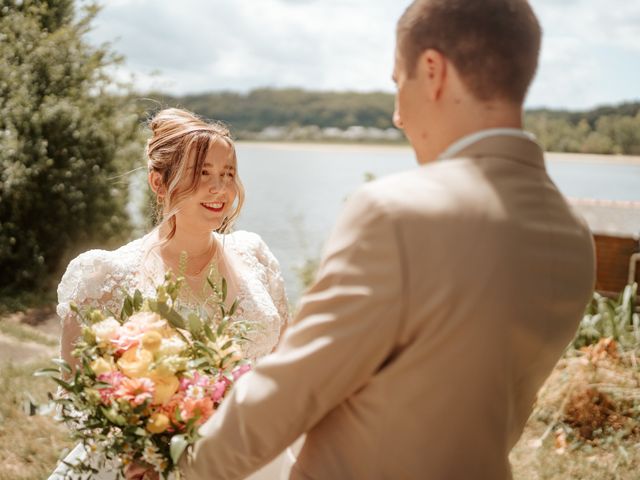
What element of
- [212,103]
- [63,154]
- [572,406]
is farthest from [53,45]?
[212,103]

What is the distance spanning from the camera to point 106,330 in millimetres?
1916

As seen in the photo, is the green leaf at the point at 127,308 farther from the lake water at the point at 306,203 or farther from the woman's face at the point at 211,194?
the lake water at the point at 306,203

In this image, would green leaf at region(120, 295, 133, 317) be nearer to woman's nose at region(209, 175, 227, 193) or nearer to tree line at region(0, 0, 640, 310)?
Answer: woman's nose at region(209, 175, 227, 193)

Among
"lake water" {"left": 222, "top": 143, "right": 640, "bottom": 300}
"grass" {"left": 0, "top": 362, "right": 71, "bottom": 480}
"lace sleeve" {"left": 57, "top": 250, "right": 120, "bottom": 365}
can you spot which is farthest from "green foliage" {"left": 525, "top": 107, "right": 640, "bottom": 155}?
"lace sleeve" {"left": 57, "top": 250, "right": 120, "bottom": 365}

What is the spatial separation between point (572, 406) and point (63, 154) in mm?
7766

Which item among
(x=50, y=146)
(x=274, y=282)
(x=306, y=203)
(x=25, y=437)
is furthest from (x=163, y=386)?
(x=306, y=203)

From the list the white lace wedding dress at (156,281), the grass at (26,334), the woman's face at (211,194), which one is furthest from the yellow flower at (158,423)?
the grass at (26,334)

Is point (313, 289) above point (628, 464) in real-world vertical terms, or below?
above

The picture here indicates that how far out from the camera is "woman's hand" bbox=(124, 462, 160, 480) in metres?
1.94

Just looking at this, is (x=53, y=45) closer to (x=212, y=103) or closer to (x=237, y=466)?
(x=237, y=466)

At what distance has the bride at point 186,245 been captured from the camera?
3174 millimetres

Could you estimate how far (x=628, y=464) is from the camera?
4.76 metres

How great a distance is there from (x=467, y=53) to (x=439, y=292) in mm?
484

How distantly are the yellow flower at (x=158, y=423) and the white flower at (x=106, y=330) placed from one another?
26cm
